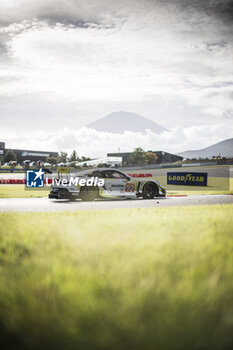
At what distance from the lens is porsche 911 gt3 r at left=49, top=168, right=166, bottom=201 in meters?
11.9

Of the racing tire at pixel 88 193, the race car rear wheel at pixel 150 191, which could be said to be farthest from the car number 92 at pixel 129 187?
the racing tire at pixel 88 193

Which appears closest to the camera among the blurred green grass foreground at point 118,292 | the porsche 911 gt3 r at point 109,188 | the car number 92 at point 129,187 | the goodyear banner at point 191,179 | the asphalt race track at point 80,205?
the blurred green grass foreground at point 118,292

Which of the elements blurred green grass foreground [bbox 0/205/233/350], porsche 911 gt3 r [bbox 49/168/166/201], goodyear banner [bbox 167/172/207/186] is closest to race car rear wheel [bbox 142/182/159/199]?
porsche 911 gt3 r [bbox 49/168/166/201]

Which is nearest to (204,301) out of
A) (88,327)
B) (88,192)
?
(88,327)

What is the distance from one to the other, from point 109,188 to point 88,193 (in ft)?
2.82

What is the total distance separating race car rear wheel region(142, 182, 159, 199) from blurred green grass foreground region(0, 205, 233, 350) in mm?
9427

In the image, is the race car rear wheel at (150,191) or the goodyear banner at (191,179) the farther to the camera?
the goodyear banner at (191,179)

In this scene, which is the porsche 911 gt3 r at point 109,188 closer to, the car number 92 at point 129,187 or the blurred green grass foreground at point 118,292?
the car number 92 at point 129,187

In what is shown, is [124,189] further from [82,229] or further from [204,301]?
[204,301]

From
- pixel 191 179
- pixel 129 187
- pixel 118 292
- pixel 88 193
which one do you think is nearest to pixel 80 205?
pixel 88 193

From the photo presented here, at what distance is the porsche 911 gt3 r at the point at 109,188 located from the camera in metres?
11.9

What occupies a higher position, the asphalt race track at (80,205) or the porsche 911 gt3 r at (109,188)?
the porsche 911 gt3 r at (109,188)

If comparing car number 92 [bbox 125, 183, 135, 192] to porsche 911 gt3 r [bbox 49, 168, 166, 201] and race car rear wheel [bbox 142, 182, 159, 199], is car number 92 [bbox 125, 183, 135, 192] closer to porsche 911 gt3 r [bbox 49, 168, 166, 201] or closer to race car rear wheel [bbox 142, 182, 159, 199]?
porsche 911 gt3 r [bbox 49, 168, 166, 201]

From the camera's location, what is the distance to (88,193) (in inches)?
474
